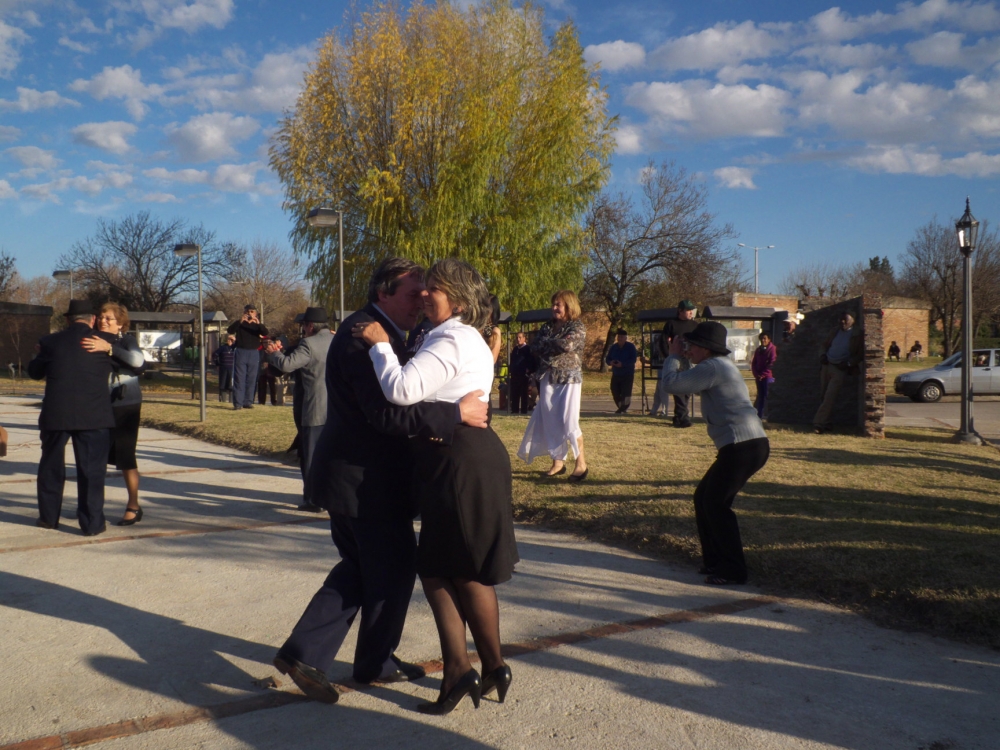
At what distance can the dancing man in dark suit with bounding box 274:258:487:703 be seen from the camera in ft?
11.3

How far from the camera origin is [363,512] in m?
3.53

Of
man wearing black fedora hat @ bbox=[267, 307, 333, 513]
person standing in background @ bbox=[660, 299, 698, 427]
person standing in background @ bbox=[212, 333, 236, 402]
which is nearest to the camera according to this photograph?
man wearing black fedora hat @ bbox=[267, 307, 333, 513]

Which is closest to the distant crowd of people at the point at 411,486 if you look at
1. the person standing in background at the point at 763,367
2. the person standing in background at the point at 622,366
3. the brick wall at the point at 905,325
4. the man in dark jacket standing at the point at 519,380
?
the person standing in background at the point at 763,367

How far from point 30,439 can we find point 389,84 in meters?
14.6

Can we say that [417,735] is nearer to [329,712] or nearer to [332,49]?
[329,712]

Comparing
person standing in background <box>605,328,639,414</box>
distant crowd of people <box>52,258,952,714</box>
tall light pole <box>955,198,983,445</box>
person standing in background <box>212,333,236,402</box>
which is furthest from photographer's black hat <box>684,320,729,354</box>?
person standing in background <box>212,333,236,402</box>

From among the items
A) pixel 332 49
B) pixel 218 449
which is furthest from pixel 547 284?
pixel 218 449

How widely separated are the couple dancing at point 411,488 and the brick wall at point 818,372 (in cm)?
1028

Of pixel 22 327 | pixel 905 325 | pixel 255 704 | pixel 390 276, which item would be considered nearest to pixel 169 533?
pixel 255 704

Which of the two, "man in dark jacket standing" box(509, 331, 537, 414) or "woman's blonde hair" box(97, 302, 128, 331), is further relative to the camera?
"man in dark jacket standing" box(509, 331, 537, 414)

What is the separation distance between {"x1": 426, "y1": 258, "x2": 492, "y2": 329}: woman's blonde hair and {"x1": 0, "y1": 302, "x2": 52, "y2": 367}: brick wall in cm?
4575

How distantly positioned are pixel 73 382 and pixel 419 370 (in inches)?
184

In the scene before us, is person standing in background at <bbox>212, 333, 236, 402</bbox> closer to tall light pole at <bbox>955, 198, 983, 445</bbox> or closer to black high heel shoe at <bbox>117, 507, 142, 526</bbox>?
black high heel shoe at <bbox>117, 507, 142, 526</bbox>

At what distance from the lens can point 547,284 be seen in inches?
1073
